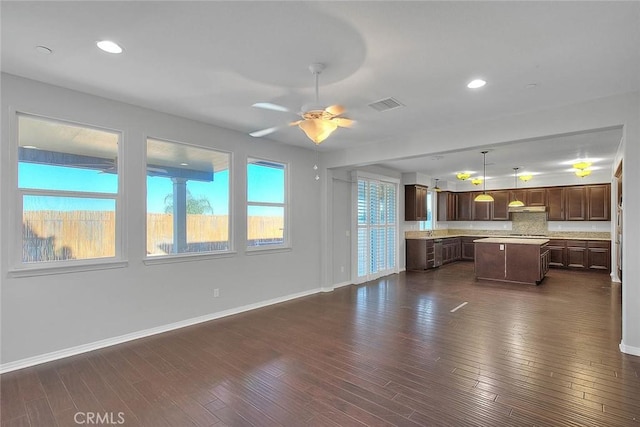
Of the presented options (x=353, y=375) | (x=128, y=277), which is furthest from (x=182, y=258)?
(x=353, y=375)

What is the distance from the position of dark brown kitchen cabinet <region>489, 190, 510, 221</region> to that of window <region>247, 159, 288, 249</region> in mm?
7754

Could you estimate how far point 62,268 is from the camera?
328 centimetres

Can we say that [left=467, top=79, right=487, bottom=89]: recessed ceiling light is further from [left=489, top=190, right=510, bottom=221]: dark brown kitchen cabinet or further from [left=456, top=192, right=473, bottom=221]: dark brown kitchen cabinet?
[left=456, top=192, right=473, bottom=221]: dark brown kitchen cabinet

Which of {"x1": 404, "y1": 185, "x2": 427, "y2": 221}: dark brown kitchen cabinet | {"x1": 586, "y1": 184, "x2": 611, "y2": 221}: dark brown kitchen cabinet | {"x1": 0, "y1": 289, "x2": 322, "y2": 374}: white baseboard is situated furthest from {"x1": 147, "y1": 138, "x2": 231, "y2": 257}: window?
{"x1": 586, "y1": 184, "x2": 611, "y2": 221}: dark brown kitchen cabinet

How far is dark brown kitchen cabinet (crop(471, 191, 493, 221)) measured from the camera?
10445 millimetres

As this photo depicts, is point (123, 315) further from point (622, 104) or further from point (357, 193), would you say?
point (622, 104)

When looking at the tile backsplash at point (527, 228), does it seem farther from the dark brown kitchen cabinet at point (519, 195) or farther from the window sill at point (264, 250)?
the window sill at point (264, 250)

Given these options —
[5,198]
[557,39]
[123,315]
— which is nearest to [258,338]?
[123,315]

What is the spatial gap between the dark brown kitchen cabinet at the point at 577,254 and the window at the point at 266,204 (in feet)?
25.9

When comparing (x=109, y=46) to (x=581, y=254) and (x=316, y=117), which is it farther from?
(x=581, y=254)

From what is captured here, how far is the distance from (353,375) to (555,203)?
9228 mm

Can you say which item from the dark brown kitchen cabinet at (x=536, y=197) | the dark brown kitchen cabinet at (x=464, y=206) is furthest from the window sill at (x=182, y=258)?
the dark brown kitchen cabinet at (x=536, y=197)

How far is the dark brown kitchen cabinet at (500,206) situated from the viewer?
10078mm

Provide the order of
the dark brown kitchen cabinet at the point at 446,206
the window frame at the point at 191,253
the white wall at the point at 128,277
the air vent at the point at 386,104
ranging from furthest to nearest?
the dark brown kitchen cabinet at the point at 446,206, the window frame at the point at 191,253, the air vent at the point at 386,104, the white wall at the point at 128,277
